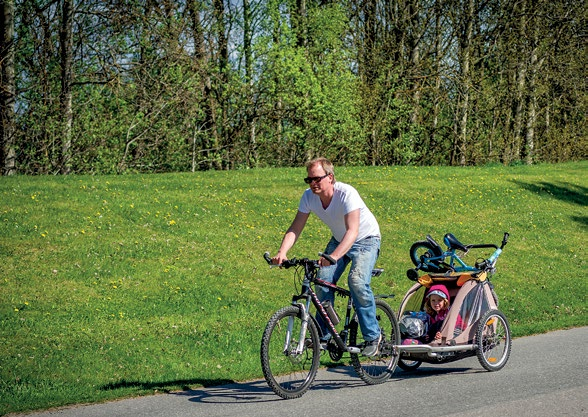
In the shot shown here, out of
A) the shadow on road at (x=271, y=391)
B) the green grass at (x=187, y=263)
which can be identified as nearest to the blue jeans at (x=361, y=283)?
the shadow on road at (x=271, y=391)

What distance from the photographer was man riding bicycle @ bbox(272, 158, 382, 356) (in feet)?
22.6

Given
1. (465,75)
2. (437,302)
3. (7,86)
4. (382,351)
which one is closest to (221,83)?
(7,86)

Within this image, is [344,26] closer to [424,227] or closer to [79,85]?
[79,85]

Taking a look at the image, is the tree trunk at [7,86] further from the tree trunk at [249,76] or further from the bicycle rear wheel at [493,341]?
the bicycle rear wheel at [493,341]

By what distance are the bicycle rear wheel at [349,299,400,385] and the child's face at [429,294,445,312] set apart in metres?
0.58

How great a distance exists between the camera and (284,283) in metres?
12.8

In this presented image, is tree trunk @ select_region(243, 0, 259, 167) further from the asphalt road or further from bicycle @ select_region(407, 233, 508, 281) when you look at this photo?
the asphalt road

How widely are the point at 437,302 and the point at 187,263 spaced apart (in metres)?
5.92

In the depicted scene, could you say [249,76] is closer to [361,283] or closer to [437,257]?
[437,257]

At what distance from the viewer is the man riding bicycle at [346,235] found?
6.89m

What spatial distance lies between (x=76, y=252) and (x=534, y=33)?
28.2 m

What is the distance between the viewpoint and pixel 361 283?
275 inches

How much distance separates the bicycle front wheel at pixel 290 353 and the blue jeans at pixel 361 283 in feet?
1.07

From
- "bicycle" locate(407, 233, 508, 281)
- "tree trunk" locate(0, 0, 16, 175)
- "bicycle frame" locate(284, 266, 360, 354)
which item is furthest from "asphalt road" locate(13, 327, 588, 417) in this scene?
"tree trunk" locate(0, 0, 16, 175)
